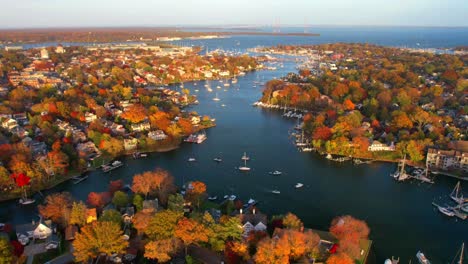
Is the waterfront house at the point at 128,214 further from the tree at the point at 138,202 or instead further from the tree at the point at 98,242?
A: the tree at the point at 98,242

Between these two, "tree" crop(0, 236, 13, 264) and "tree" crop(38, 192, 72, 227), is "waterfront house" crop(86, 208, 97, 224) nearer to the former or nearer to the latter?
"tree" crop(38, 192, 72, 227)

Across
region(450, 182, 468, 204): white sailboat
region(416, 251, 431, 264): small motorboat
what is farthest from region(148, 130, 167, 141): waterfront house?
region(450, 182, 468, 204): white sailboat

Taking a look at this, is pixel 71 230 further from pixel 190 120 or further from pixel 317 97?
pixel 317 97

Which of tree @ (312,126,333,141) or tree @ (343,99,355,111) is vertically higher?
tree @ (343,99,355,111)

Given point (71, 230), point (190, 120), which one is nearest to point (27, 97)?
point (190, 120)

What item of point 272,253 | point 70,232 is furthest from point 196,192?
point 272,253
